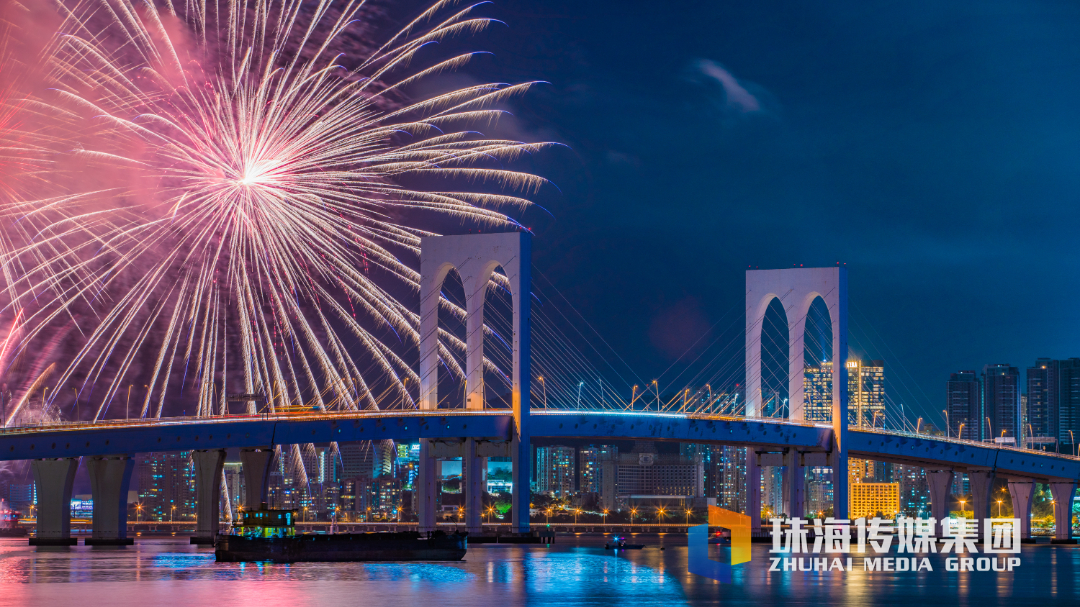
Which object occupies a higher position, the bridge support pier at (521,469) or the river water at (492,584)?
the bridge support pier at (521,469)

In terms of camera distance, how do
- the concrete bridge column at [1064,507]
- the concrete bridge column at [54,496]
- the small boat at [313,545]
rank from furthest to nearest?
the concrete bridge column at [1064,507]
the concrete bridge column at [54,496]
the small boat at [313,545]

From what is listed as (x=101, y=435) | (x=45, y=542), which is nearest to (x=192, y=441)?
(x=101, y=435)

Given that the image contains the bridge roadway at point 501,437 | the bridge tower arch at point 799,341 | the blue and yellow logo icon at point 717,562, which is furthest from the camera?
the bridge tower arch at point 799,341

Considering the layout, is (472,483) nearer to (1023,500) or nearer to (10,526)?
(1023,500)

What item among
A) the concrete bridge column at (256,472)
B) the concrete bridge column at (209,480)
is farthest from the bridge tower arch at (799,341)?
the concrete bridge column at (209,480)

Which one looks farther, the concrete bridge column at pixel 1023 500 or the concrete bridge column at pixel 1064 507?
the concrete bridge column at pixel 1023 500

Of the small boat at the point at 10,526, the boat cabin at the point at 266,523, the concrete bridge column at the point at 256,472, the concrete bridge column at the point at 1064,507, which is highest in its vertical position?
the concrete bridge column at the point at 256,472

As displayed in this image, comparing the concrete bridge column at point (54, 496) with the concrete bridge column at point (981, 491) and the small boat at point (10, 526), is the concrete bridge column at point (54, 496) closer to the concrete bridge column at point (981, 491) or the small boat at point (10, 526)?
the small boat at point (10, 526)
